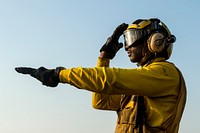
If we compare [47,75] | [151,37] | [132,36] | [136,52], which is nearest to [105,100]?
[136,52]

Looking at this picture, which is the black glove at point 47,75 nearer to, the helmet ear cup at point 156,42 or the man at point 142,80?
the man at point 142,80

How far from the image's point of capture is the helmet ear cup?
761 cm

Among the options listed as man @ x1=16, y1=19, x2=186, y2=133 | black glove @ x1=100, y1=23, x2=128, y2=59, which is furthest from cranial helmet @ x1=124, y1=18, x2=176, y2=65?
black glove @ x1=100, y1=23, x2=128, y2=59

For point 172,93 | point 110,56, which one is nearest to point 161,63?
point 172,93

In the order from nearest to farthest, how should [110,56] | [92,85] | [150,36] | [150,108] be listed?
[92,85]
[150,108]
[150,36]
[110,56]

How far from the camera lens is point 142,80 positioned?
22.4 feet

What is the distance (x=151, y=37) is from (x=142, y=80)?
1116 millimetres

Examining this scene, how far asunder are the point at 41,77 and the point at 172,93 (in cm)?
201

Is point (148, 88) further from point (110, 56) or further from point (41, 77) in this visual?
point (110, 56)

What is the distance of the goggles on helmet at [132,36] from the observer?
7.85 metres

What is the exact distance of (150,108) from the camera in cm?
716

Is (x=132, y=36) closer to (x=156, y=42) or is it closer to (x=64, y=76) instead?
(x=156, y=42)

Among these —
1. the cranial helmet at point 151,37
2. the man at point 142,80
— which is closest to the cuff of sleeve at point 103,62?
the man at point 142,80

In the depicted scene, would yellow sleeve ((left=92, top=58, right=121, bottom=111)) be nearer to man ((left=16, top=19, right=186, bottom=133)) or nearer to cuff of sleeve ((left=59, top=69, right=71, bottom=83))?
man ((left=16, top=19, right=186, bottom=133))
